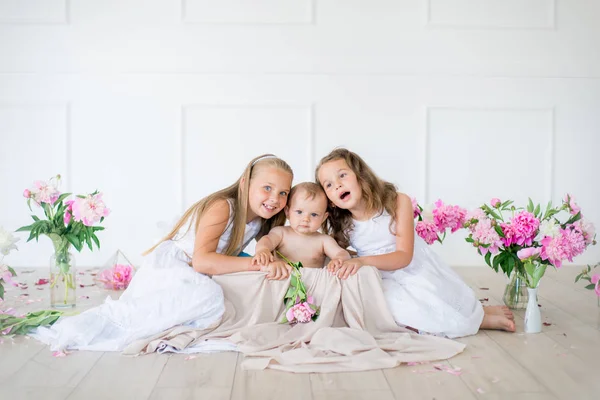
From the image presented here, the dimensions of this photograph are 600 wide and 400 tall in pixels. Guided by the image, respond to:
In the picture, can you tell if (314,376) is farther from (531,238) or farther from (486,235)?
(531,238)

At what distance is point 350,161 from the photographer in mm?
2625

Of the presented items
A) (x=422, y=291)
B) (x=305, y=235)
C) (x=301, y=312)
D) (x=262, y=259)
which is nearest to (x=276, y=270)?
(x=262, y=259)

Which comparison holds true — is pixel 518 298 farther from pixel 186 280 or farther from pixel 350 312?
pixel 186 280

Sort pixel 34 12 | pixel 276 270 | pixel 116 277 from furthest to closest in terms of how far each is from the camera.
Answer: pixel 34 12
pixel 116 277
pixel 276 270

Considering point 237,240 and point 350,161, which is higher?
point 350,161

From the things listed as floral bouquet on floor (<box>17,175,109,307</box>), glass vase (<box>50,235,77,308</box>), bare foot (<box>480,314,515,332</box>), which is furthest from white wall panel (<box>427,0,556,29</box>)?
glass vase (<box>50,235,77,308</box>)

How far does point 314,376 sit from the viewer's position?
78.0 inches

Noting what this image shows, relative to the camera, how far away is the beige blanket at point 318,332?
2088mm

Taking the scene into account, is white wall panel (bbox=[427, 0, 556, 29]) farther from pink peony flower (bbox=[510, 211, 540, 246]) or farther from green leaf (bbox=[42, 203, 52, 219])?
green leaf (bbox=[42, 203, 52, 219])

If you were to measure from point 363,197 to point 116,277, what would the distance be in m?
1.30

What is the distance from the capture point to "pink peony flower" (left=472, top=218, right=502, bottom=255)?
103 inches

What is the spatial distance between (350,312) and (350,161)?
→ 58 centimetres

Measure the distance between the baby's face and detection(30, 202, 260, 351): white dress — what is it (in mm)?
387

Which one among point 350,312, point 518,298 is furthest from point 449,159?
point 350,312
